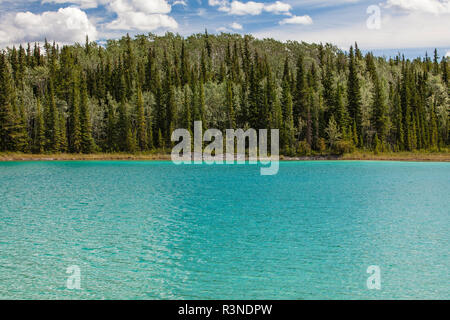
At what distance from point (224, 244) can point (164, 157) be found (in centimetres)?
7719

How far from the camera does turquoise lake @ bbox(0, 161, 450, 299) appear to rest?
45.7ft

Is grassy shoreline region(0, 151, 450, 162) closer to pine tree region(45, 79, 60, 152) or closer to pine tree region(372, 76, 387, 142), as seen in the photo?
pine tree region(45, 79, 60, 152)

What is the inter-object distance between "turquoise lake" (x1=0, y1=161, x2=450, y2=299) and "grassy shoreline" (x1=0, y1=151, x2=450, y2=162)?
55.7 metres

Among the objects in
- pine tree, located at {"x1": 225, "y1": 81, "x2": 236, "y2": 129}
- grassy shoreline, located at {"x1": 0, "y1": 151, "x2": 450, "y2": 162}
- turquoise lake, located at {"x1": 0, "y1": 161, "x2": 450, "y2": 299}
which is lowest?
turquoise lake, located at {"x1": 0, "y1": 161, "x2": 450, "y2": 299}

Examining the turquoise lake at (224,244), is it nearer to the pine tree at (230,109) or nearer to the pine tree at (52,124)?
the pine tree at (52,124)

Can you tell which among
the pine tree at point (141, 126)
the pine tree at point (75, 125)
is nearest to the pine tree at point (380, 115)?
the pine tree at point (141, 126)

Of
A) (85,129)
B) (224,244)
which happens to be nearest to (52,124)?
(85,129)

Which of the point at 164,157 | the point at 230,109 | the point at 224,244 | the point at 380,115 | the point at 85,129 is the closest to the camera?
the point at 224,244

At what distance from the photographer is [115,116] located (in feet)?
349

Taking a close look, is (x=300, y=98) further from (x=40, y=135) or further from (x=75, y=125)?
(x=40, y=135)

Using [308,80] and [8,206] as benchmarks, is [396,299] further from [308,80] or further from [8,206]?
[308,80]

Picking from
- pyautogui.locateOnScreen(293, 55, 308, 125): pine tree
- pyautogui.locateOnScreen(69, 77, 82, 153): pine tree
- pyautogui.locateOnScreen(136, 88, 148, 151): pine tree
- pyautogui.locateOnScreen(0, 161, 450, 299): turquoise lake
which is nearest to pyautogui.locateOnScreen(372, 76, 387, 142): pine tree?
pyautogui.locateOnScreen(293, 55, 308, 125): pine tree

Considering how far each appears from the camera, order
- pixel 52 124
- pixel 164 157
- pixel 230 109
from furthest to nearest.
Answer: pixel 230 109 → pixel 52 124 → pixel 164 157

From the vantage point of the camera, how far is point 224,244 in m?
19.0
